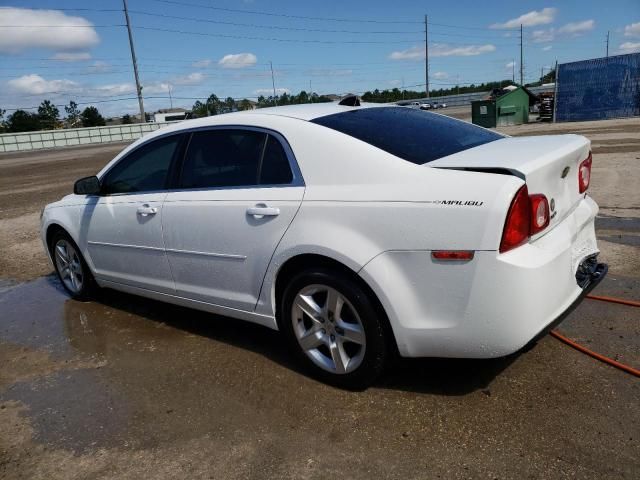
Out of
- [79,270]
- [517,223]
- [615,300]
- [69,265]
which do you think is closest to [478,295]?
[517,223]

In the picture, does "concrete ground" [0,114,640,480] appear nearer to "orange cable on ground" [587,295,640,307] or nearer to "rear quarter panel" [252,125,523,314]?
"orange cable on ground" [587,295,640,307]

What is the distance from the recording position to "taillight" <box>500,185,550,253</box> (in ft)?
7.91

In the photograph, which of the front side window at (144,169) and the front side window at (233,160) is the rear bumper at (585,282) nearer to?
the front side window at (233,160)

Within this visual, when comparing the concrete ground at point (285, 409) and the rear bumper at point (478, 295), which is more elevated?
the rear bumper at point (478, 295)

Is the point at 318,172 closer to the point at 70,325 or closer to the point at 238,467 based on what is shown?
the point at 238,467

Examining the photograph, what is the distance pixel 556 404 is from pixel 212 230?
2.25 metres

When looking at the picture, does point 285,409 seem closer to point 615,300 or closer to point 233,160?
point 233,160

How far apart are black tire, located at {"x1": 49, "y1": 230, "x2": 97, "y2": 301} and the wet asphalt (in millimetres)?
992

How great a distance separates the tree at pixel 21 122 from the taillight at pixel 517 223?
95772 millimetres

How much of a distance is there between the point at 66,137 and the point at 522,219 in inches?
A: 2159

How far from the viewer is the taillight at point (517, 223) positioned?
7.89 ft

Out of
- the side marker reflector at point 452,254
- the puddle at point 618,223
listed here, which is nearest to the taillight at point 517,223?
the side marker reflector at point 452,254

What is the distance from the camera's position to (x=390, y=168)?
9.06 feet

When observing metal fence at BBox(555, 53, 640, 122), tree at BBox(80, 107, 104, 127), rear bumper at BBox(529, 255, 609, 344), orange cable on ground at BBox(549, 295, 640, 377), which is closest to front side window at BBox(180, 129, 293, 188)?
rear bumper at BBox(529, 255, 609, 344)
